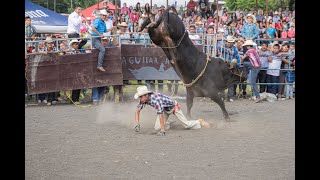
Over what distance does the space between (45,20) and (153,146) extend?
15415 millimetres

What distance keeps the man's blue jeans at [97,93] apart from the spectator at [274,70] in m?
5.00

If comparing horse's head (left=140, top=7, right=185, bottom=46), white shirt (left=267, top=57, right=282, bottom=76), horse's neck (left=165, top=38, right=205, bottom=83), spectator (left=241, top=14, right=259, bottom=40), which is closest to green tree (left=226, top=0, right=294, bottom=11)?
spectator (left=241, top=14, right=259, bottom=40)

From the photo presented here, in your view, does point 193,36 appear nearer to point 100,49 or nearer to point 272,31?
point 100,49

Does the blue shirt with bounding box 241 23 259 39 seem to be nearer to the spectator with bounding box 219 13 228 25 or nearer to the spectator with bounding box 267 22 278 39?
the spectator with bounding box 267 22 278 39

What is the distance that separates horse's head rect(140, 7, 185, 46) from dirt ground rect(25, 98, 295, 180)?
6.11 ft

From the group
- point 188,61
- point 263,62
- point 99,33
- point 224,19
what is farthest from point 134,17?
point 188,61

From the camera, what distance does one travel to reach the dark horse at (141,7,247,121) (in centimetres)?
1148

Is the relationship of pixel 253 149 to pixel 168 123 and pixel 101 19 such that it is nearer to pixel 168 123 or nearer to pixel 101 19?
pixel 168 123

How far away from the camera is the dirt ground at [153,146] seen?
7.68 metres

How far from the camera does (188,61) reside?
12008 mm

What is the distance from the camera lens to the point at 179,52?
1191 cm
